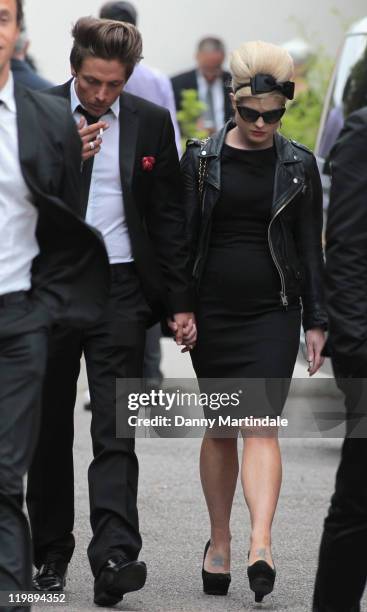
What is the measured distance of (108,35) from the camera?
20.2 ft

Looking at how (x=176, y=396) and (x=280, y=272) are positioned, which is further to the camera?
(x=176, y=396)

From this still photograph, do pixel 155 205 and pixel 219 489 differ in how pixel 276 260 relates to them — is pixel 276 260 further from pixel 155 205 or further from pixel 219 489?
pixel 219 489

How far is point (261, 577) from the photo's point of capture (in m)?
6.16

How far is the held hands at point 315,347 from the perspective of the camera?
6555mm

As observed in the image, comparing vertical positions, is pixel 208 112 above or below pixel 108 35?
below

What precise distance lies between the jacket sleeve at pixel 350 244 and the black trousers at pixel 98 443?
124cm

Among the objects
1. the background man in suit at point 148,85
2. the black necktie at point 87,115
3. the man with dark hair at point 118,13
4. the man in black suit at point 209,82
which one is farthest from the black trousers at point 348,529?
the man in black suit at point 209,82

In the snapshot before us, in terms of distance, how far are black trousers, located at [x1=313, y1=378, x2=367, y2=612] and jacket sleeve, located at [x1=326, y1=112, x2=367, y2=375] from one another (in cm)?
17

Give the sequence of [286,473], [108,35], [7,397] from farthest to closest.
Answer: [286,473], [108,35], [7,397]

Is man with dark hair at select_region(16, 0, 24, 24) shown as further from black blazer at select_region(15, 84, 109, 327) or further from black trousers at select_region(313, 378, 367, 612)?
black trousers at select_region(313, 378, 367, 612)

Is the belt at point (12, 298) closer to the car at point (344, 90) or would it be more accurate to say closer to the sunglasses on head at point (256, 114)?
the sunglasses on head at point (256, 114)

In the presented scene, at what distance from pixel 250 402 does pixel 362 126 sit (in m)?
1.48

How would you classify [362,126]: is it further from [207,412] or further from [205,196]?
[207,412]

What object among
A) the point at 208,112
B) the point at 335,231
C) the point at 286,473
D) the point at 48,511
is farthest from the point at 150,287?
the point at 208,112
